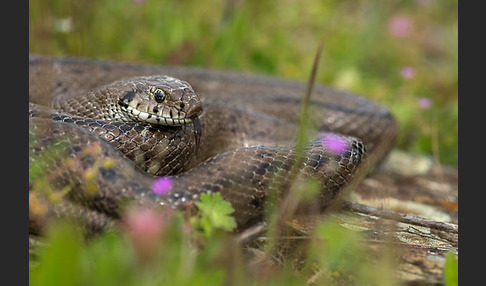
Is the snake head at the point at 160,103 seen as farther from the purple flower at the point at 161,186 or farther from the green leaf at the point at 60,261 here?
the green leaf at the point at 60,261

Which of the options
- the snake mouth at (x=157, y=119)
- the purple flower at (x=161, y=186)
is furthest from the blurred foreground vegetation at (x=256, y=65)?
the snake mouth at (x=157, y=119)

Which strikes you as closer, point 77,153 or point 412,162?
point 77,153

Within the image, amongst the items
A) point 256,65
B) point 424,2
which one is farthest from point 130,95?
point 424,2

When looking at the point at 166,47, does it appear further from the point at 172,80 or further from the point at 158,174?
the point at 158,174

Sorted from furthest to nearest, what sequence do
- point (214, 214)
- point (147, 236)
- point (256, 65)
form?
point (256, 65)
point (214, 214)
point (147, 236)

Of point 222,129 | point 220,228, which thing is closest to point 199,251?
point 220,228

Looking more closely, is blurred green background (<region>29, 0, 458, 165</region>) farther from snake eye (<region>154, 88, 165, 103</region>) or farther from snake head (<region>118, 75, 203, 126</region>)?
snake eye (<region>154, 88, 165, 103</region>)

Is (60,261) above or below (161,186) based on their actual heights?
above

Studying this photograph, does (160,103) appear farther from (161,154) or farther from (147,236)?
(147,236)
